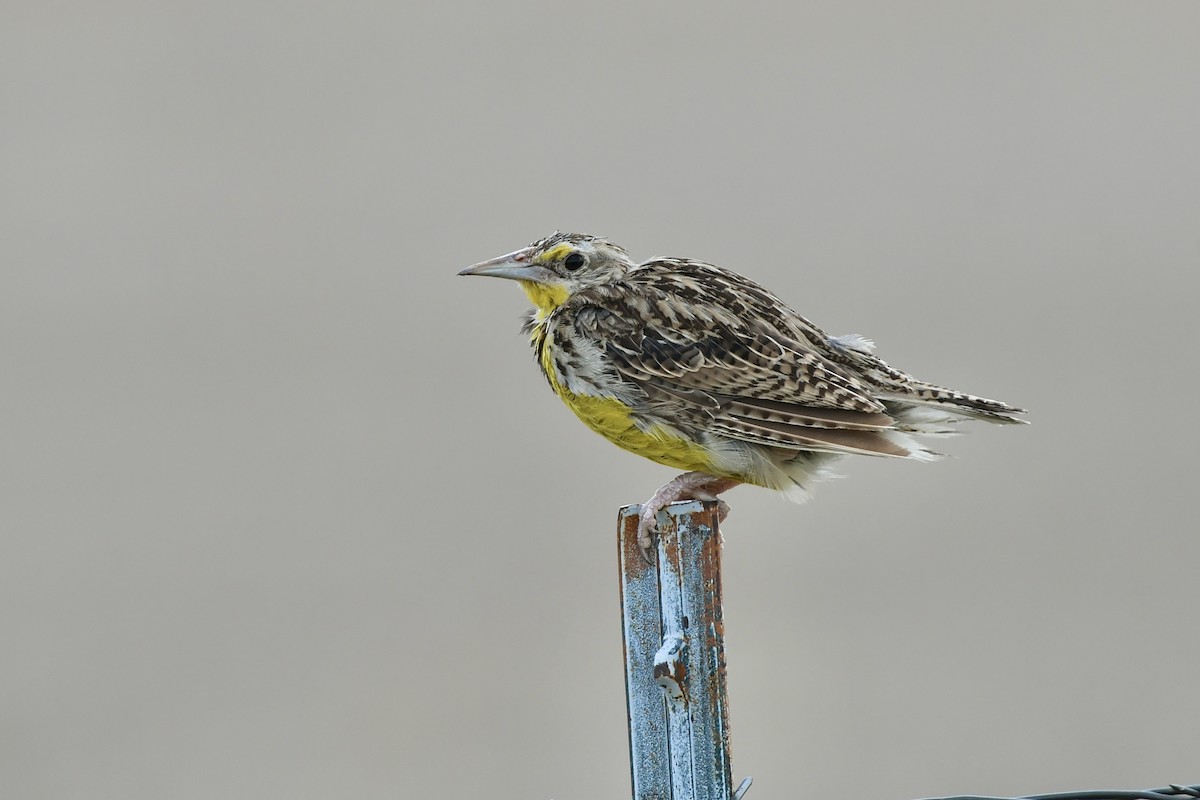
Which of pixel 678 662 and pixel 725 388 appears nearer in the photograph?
pixel 678 662

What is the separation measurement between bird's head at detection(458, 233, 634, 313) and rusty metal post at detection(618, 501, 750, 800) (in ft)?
5.91

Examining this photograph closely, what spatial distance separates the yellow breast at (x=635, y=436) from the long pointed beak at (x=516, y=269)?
59 cm

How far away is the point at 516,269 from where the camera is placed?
225 inches

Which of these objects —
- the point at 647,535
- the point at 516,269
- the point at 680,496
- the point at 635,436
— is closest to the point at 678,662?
the point at 647,535

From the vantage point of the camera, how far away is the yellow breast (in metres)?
5.11

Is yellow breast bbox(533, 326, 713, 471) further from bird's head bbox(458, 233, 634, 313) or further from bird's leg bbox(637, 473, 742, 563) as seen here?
bird's head bbox(458, 233, 634, 313)

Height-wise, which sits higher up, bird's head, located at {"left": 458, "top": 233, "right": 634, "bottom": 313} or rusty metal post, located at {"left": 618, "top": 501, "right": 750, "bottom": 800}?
bird's head, located at {"left": 458, "top": 233, "right": 634, "bottom": 313}

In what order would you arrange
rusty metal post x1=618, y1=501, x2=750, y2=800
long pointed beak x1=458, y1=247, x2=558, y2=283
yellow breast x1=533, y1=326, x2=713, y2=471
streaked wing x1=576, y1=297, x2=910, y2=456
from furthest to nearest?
long pointed beak x1=458, y1=247, x2=558, y2=283, yellow breast x1=533, y1=326, x2=713, y2=471, streaked wing x1=576, y1=297, x2=910, y2=456, rusty metal post x1=618, y1=501, x2=750, y2=800

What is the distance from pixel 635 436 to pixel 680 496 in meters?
0.24

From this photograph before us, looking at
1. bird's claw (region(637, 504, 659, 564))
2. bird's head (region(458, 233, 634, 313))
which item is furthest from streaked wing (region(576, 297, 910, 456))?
bird's claw (region(637, 504, 659, 564))

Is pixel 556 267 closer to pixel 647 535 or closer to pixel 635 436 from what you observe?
pixel 635 436

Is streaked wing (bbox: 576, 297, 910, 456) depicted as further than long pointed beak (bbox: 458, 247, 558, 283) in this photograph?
No

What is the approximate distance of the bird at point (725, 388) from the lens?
16.6 ft

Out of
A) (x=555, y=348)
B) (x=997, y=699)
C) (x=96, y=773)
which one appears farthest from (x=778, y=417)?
(x=96, y=773)
